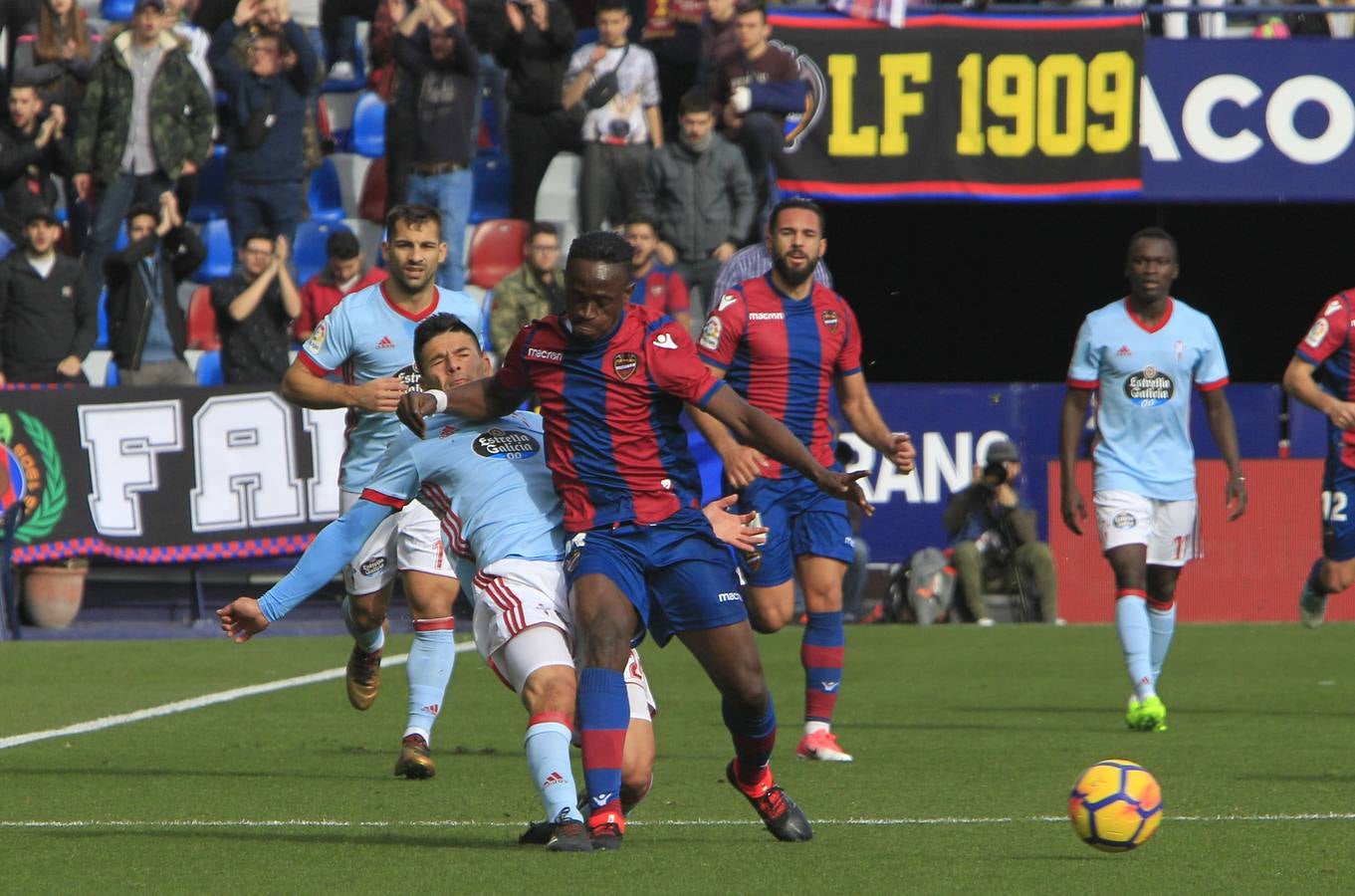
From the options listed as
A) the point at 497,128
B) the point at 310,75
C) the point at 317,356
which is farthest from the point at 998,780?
the point at 497,128

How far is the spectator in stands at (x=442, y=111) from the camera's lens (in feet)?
58.6

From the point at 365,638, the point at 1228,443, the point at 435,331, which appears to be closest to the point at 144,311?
the point at 365,638

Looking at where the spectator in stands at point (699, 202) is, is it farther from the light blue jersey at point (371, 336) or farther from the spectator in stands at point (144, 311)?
the light blue jersey at point (371, 336)

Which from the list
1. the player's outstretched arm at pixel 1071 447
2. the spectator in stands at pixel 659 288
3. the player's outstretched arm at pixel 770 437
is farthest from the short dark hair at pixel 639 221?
the player's outstretched arm at pixel 770 437

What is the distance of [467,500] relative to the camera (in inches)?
274

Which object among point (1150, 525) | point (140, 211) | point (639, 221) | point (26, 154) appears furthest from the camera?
point (26, 154)

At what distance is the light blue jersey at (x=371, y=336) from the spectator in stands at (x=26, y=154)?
29.3ft

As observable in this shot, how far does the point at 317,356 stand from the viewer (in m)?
9.04

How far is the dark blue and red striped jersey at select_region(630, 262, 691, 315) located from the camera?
16.9 m

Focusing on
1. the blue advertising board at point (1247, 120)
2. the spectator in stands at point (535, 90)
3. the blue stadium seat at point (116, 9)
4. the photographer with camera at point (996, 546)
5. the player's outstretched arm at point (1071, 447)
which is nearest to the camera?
the player's outstretched arm at point (1071, 447)

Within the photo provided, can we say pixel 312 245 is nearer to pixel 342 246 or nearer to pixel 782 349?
pixel 342 246

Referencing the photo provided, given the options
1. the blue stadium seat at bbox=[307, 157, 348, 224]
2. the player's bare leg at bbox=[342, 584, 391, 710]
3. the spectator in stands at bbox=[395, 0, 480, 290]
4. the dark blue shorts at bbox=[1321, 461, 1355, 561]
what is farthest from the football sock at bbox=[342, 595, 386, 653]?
the blue stadium seat at bbox=[307, 157, 348, 224]

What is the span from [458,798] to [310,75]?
1102 cm

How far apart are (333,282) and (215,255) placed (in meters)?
3.60
